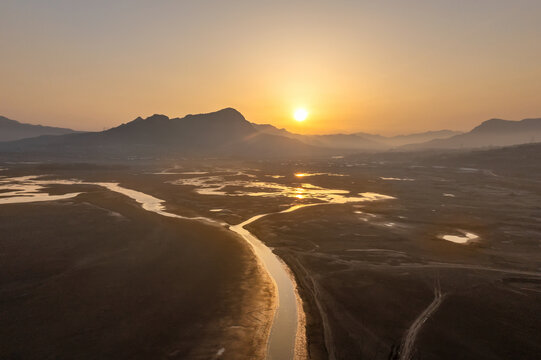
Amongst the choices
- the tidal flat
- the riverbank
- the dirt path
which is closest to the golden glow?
the tidal flat

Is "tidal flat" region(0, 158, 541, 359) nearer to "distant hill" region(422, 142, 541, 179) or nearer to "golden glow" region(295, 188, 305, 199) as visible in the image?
"golden glow" region(295, 188, 305, 199)

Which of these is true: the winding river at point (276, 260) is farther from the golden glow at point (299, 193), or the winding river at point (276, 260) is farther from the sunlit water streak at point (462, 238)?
the sunlit water streak at point (462, 238)

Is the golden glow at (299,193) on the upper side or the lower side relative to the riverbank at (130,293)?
lower

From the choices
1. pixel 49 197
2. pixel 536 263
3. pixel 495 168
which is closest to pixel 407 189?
pixel 536 263

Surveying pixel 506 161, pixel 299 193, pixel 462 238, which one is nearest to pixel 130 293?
pixel 462 238

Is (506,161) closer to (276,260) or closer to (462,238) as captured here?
(462,238)

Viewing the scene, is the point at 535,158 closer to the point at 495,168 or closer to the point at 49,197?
the point at 495,168

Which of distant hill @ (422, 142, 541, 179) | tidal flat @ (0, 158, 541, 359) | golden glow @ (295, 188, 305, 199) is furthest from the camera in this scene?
distant hill @ (422, 142, 541, 179)

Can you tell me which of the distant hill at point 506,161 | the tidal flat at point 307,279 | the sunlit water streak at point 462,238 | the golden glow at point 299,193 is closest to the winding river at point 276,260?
the tidal flat at point 307,279
